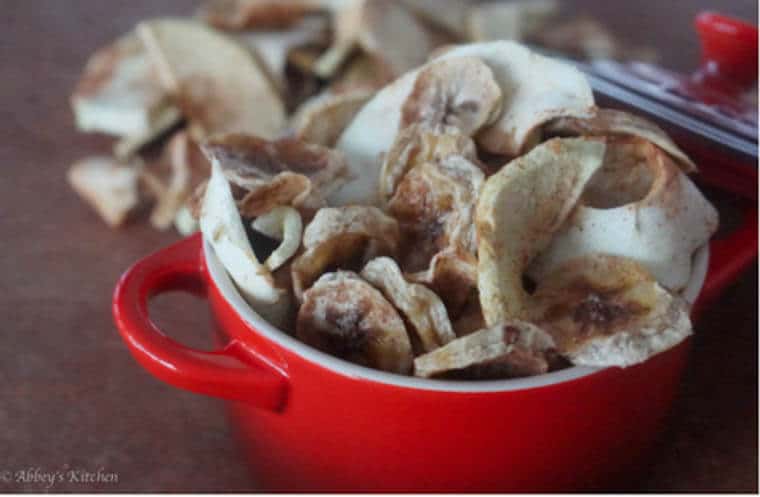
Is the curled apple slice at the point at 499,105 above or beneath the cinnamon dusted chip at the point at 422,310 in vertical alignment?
above

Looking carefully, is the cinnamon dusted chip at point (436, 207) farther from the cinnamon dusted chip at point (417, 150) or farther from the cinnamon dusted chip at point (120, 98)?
the cinnamon dusted chip at point (120, 98)

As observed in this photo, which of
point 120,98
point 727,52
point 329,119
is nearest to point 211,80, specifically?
point 120,98

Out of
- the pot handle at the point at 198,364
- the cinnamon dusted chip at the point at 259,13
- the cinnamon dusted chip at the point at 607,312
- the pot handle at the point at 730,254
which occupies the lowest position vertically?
the cinnamon dusted chip at the point at 259,13

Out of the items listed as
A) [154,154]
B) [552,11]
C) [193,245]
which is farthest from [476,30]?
[193,245]

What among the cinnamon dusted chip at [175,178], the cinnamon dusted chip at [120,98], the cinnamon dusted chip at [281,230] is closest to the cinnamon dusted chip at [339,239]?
the cinnamon dusted chip at [281,230]

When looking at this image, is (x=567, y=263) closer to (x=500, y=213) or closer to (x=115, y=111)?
(x=500, y=213)

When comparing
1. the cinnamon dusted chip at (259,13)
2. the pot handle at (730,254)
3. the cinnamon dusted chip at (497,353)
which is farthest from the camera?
the cinnamon dusted chip at (259,13)
